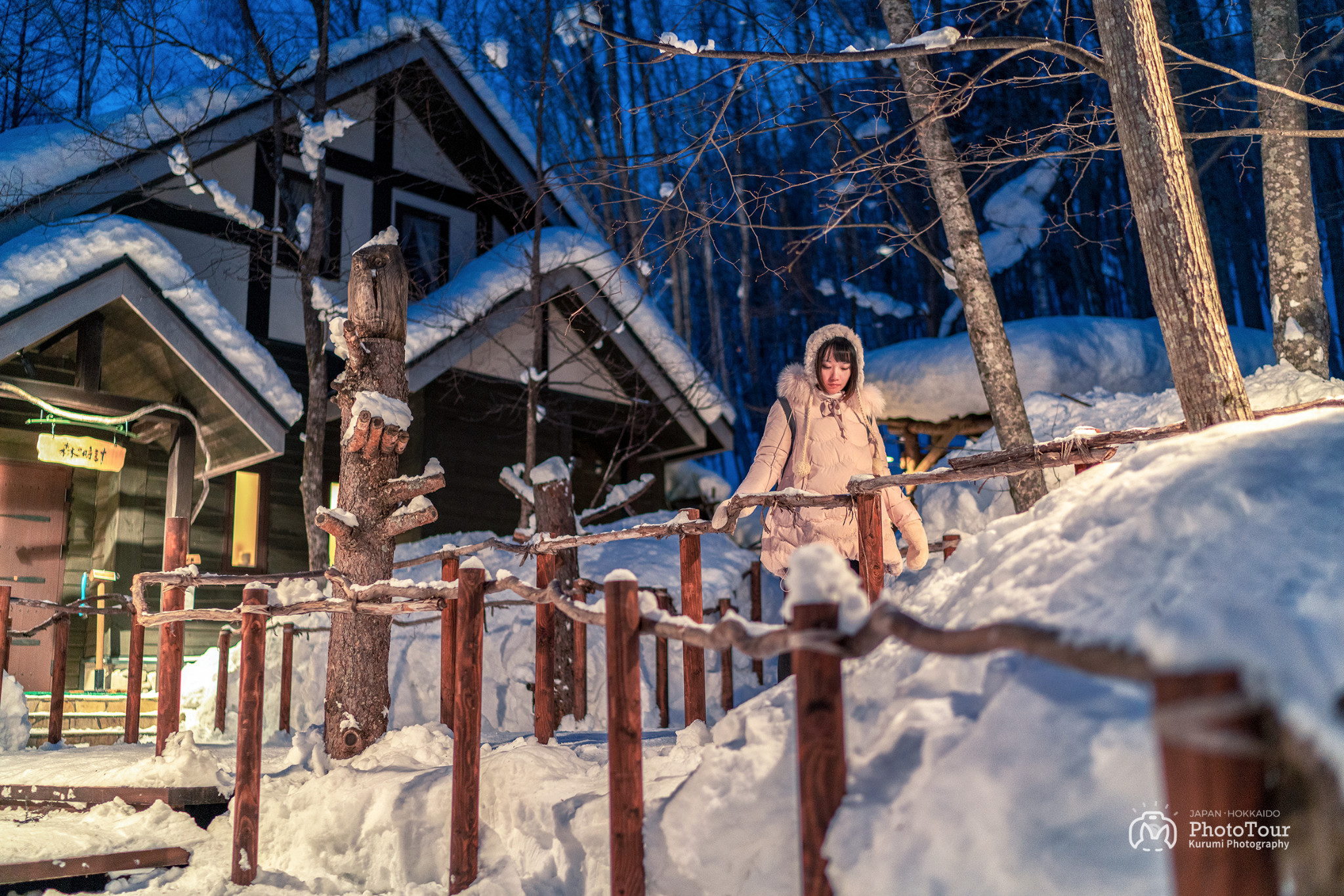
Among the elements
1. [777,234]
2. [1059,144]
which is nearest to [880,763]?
[1059,144]

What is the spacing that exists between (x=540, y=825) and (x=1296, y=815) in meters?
3.10

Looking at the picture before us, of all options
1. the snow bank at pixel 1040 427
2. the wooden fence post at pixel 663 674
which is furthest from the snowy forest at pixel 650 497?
the wooden fence post at pixel 663 674

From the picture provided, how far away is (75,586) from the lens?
1118 cm

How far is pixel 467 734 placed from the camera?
4055 millimetres

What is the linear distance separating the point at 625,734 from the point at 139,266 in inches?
332

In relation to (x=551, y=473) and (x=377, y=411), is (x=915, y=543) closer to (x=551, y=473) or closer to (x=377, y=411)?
(x=377, y=411)

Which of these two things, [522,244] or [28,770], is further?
[522,244]

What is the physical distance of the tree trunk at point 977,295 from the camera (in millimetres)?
7672

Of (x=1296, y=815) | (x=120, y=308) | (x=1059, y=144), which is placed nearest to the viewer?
(x=1296, y=815)

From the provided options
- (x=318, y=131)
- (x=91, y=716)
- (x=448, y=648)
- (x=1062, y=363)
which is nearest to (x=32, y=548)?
(x=91, y=716)

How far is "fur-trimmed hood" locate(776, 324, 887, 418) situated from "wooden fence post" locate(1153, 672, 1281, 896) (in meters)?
3.66

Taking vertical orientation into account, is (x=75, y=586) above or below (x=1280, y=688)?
above

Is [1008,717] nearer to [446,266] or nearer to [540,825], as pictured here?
[540,825]

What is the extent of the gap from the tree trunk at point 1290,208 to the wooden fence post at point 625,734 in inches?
301
